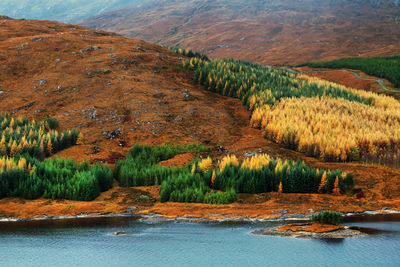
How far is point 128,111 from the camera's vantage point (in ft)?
55.3

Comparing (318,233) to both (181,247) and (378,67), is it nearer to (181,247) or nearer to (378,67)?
(181,247)

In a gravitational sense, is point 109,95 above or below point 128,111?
above

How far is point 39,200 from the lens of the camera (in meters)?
9.80

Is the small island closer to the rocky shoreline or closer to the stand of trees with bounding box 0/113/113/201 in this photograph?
the rocky shoreline

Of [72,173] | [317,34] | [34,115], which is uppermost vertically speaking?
[317,34]

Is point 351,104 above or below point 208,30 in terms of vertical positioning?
below

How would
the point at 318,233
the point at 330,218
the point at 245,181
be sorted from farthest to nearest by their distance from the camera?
the point at 245,181 → the point at 330,218 → the point at 318,233

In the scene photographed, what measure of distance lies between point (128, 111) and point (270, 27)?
292ft

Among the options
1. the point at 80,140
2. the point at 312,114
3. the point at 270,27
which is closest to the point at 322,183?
the point at 312,114

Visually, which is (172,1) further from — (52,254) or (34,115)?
(52,254)

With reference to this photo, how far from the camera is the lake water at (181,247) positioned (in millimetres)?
6465

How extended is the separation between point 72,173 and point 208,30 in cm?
9829

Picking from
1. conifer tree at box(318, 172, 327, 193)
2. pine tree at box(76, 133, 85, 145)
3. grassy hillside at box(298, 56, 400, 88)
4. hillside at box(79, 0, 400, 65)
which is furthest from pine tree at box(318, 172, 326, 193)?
hillside at box(79, 0, 400, 65)

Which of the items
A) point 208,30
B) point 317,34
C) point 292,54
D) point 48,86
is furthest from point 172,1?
point 48,86
